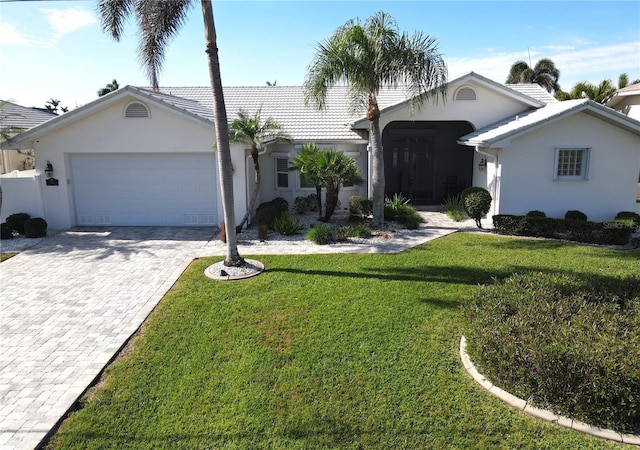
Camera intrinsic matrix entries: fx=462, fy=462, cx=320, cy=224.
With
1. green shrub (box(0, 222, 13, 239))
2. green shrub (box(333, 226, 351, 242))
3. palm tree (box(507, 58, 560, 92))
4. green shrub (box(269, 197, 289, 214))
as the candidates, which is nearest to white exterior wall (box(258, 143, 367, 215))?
green shrub (box(269, 197, 289, 214))

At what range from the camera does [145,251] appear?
42.9ft

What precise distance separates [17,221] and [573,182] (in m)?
18.4

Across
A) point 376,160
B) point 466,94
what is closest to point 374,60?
point 376,160

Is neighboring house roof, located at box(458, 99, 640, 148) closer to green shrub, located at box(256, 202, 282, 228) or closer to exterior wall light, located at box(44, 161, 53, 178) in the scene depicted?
green shrub, located at box(256, 202, 282, 228)

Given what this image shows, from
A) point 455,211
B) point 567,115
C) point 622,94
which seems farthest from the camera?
point 622,94

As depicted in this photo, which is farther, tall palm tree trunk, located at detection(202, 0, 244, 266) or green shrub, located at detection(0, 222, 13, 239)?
green shrub, located at detection(0, 222, 13, 239)

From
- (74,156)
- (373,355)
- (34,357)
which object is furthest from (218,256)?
(74,156)

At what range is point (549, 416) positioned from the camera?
562 cm

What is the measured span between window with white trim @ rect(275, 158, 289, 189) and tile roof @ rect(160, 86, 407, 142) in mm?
1177

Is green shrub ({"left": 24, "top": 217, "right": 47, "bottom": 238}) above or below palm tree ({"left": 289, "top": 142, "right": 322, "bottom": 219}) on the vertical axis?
below

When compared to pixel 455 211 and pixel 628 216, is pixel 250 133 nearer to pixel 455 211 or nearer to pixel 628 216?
pixel 455 211

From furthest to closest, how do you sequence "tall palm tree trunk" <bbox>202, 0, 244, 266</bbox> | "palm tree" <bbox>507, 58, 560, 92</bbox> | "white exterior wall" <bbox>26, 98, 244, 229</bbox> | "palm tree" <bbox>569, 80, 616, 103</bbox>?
"palm tree" <bbox>507, 58, 560, 92</bbox> < "palm tree" <bbox>569, 80, 616, 103</bbox> < "white exterior wall" <bbox>26, 98, 244, 229</bbox> < "tall palm tree trunk" <bbox>202, 0, 244, 266</bbox>

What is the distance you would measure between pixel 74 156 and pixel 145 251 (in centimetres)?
546

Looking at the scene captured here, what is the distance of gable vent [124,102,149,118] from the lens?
15.3m
